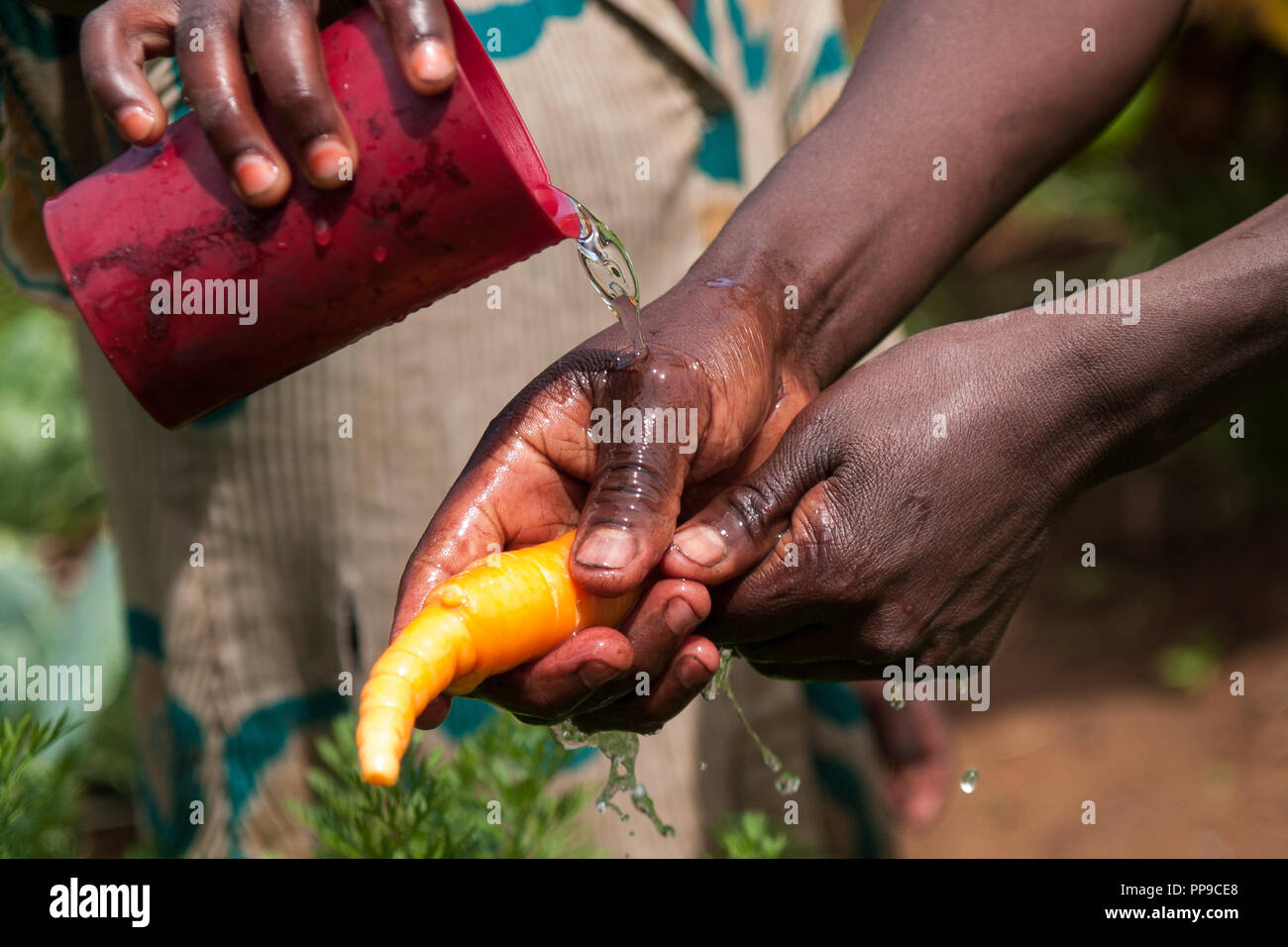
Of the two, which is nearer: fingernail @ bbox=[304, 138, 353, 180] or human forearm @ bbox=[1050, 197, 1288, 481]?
fingernail @ bbox=[304, 138, 353, 180]

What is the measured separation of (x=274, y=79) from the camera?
1328 millimetres

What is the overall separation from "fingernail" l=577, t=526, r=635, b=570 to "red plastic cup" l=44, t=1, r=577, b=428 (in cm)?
36

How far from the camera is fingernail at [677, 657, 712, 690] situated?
1.63 metres

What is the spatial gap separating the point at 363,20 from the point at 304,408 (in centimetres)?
86

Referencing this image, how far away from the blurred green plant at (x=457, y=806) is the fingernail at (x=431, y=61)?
102 centimetres

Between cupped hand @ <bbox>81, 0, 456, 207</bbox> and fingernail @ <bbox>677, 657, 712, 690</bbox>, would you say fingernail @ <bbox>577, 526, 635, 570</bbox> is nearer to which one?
fingernail @ <bbox>677, 657, 712, 690</bbox>

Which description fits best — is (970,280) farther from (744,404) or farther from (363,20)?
(363,20)

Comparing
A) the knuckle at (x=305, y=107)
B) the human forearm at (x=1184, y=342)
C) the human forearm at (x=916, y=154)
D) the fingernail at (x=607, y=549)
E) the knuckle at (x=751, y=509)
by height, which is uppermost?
the human forearm at (x=916, y=154)

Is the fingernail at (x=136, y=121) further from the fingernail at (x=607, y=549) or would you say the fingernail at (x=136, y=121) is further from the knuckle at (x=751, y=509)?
the knuckle at (x=751, y=509)

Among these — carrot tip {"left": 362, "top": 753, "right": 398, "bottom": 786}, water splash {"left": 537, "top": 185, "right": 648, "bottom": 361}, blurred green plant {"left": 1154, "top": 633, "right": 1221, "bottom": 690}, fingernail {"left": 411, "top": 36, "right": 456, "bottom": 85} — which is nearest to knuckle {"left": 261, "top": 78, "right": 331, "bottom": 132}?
fingernail {"left": 411, "top": 36, "right": 456, "bottom": 85}

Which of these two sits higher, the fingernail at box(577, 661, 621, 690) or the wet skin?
the wet skin

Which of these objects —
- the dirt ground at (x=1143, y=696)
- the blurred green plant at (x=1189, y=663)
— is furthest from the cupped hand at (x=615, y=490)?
the blurred green plant at (x=1189, y=663)

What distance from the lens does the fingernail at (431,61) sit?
50.9 inches

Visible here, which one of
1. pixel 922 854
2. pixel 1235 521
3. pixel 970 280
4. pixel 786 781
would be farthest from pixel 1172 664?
pixel 786 781
